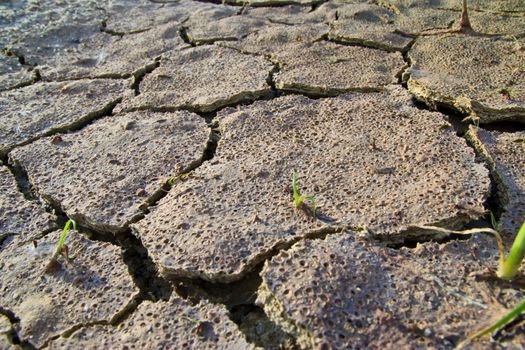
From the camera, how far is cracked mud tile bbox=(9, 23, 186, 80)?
2.59 meters

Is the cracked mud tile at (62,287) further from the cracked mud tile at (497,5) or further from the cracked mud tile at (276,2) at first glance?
the cracked mud tile at (497,5)

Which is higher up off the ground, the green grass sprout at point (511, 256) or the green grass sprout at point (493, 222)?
the green grass sprout at point (511, 256)

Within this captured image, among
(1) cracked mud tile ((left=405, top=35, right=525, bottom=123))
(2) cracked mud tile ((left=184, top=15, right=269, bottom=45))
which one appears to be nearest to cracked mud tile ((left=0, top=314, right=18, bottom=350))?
(1) cracked mud tile ((left=405, top=35, right=525, bottom=123))

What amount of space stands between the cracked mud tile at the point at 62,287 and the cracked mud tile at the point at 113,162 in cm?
13

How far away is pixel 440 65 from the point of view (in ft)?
7.66

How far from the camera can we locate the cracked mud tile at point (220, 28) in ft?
9.30

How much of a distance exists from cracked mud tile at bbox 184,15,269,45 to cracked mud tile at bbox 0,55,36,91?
901 mm

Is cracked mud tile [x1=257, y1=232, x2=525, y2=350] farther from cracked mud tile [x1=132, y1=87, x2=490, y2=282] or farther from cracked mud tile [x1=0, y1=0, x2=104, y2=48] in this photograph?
cracked mud tile [x1=0, y1=0, x2=104, y2=48]

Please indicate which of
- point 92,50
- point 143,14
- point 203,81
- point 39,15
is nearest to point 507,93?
point 203,81

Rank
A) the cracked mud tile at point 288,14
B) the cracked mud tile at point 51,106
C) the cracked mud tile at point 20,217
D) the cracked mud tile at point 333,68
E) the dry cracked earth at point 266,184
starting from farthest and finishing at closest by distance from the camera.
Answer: the cracked mud tile at point 288,14 → the cracked mud tile at point 333,68 → the cracked mud tile at point 51,106 → the cracked mud tile at point 20,217 → the dry cracked earth at point 266,184

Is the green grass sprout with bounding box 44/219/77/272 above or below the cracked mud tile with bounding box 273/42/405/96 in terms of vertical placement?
below

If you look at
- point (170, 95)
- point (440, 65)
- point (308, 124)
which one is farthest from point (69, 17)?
point (440, 65)

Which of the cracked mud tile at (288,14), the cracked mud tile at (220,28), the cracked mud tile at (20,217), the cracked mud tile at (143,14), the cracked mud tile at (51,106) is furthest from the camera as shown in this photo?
the cracked mud tile at (143,14)

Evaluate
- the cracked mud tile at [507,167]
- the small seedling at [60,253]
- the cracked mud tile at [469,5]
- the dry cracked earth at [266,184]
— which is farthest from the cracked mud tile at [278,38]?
the small seedling at [60,253]
